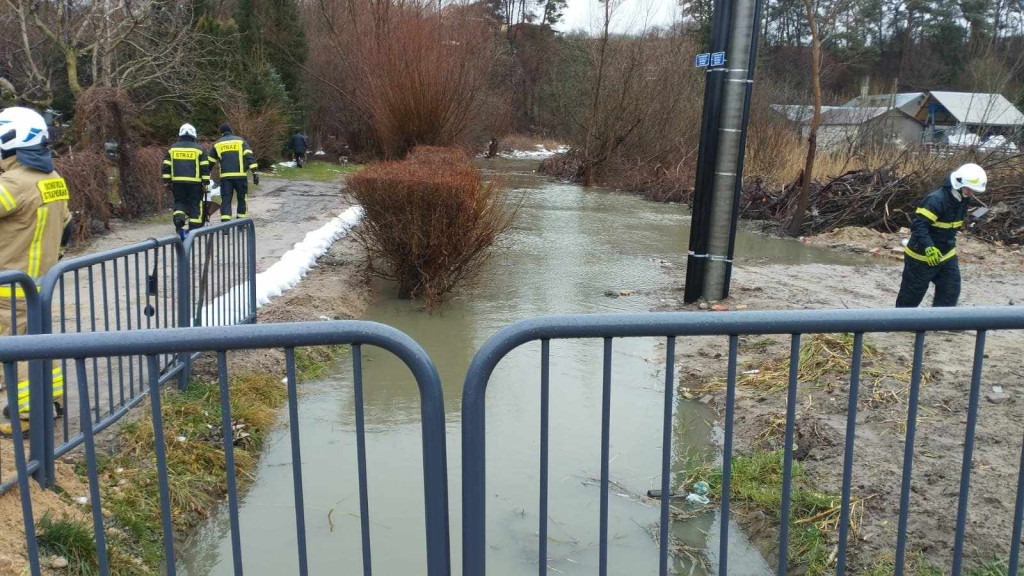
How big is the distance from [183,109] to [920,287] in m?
22.9

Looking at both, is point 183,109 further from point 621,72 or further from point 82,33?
point 621,72

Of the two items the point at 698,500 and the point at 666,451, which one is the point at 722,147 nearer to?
the point at 698,500

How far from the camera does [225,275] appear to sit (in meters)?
6.12

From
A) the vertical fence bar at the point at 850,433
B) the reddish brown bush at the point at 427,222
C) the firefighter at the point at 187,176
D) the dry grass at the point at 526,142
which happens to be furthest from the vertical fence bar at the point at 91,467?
the dry grass at the point at 526,142

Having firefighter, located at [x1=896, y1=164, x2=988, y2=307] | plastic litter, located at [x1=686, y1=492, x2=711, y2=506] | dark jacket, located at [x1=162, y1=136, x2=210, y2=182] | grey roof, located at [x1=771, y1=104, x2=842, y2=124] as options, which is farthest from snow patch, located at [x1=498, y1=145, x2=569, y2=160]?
plastic litter, located at [x1=686, y1=492, x2=711, y2=506]

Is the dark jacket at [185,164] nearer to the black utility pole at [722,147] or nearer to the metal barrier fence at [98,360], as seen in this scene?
the metal barrier fence at [98,360]

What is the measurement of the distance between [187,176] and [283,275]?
3599mm

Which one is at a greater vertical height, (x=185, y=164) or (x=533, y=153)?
(x=185, y=164)

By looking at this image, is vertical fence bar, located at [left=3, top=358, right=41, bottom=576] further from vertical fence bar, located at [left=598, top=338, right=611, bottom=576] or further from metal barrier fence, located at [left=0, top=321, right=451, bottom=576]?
vertical fence bar, located at [left=598, top=338, right=611, bottom=576]

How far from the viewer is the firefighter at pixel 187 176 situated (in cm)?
1131

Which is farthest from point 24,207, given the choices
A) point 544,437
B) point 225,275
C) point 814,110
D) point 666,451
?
point 814,110

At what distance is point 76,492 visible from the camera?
3887mm

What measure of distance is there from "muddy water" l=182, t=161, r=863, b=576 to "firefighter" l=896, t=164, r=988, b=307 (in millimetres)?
2574

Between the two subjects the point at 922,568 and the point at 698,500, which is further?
the point at 698,500
